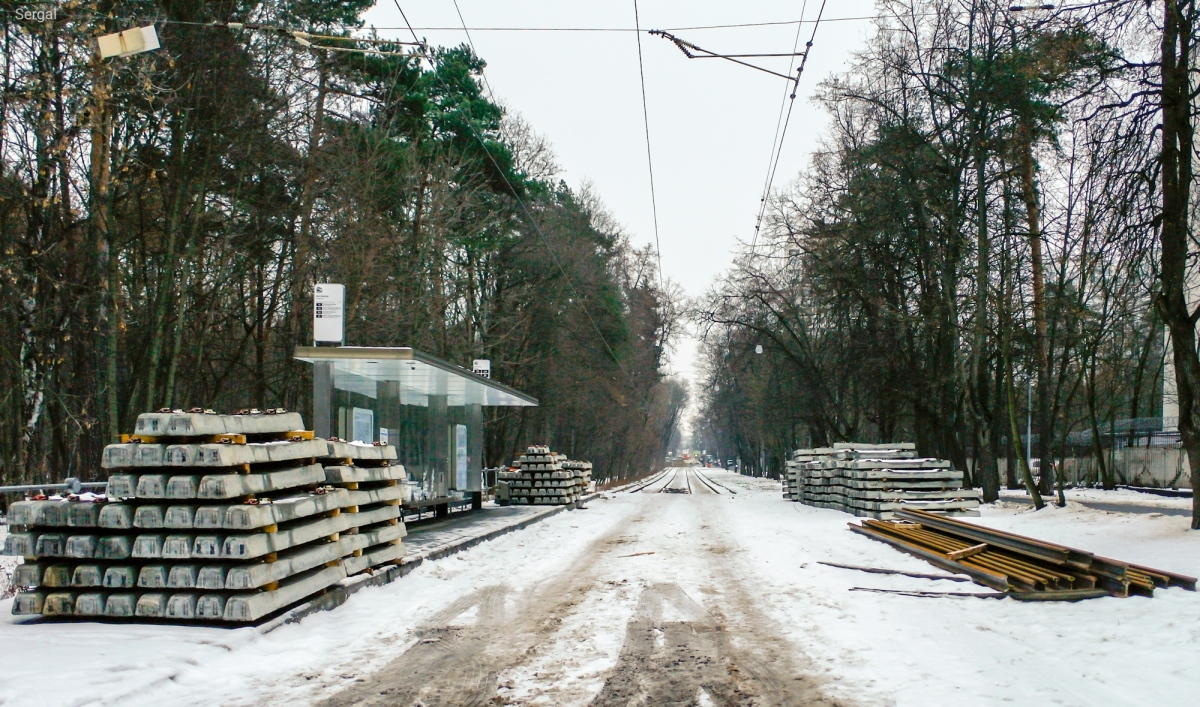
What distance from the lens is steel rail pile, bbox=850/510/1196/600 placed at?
8758 millimetres

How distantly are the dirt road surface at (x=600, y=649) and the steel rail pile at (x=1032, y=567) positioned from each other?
8.58 ft

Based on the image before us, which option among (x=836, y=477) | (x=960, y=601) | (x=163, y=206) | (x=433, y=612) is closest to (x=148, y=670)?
(x=433, y=612)

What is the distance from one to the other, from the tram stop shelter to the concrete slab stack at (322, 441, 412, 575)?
9.56 feet

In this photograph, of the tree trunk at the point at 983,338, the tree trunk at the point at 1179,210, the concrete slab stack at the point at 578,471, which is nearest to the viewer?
the tree trunk at the point at 1179,210

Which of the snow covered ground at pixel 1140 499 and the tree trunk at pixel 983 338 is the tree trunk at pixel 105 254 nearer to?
the tree trunk at pixel 983 338

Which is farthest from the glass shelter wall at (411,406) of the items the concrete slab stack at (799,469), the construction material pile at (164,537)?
the concrete slab stack at (799,469)

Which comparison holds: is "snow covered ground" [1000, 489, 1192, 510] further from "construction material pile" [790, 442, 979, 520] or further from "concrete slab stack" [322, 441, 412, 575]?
"concrete slab stack" [322, 441, 412, 575]

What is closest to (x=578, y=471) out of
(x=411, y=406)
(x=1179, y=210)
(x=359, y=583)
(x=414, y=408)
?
(x=414, y=408)

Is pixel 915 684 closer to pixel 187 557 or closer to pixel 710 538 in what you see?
pixel 187 557

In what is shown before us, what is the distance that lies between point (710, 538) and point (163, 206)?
1242 centimetres

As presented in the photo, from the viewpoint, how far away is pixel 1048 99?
1789 centimetres

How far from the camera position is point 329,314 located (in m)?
14.5

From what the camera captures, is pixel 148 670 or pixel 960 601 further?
pixel 960 601

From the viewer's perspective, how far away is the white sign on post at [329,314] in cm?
1445
